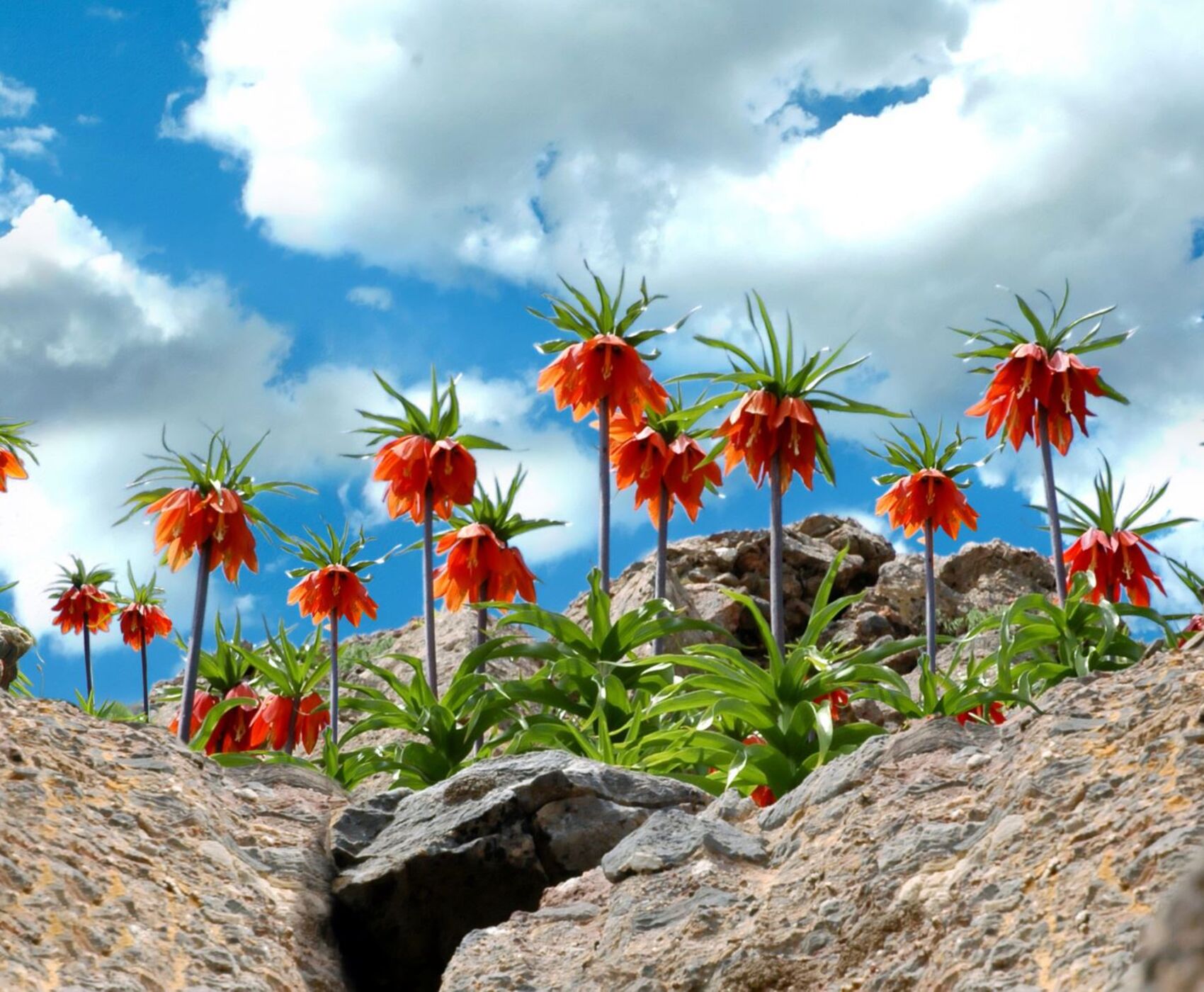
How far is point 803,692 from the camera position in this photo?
5371mm

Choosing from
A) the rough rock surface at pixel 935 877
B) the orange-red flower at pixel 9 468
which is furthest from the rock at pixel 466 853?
the orange-red flower at pixel 9 468

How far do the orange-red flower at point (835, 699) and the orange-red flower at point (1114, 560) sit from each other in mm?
2913

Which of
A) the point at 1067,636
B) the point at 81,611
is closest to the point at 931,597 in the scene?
the point at 1067,636

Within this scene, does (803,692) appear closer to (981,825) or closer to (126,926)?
(981,825)

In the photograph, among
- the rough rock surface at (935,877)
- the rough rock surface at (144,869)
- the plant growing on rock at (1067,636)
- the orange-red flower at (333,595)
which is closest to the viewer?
the rough rock surface at (935,877)

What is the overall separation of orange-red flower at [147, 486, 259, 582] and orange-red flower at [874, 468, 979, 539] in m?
4.52

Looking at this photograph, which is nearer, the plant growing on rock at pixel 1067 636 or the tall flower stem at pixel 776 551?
the plant growing on rock at pixel 1067 636

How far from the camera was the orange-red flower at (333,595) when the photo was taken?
9.88 m

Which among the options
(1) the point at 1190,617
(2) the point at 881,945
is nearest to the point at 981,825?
(2) the point at 881,945

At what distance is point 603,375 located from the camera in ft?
26.7

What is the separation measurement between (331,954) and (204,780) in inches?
33.5

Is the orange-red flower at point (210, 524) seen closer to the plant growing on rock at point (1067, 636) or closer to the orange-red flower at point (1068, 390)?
the plant growing on rock at point (1067, 636)

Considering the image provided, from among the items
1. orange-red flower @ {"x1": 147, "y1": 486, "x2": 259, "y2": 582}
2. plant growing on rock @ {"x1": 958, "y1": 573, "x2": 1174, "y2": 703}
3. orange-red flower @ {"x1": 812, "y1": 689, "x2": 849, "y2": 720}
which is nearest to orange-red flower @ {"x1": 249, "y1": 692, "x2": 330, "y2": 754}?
orange-red flower @ {"x1": 147, "y1": 486, "x2": 259, "y2": 582}

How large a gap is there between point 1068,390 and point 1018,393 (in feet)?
0.99
